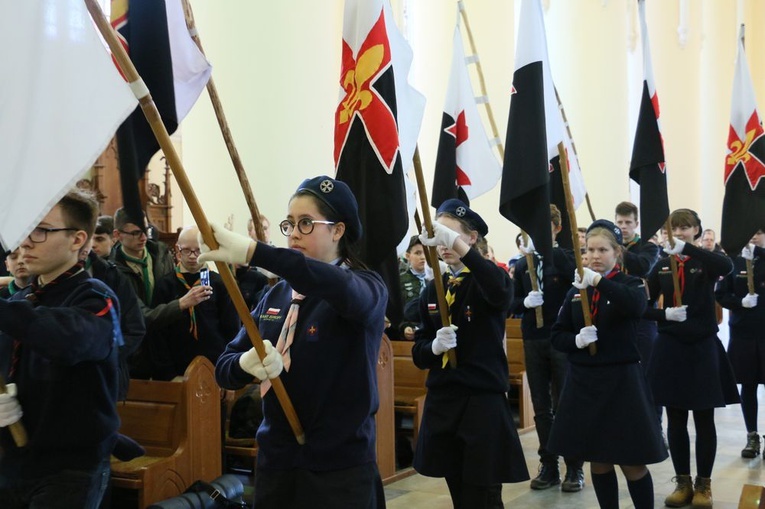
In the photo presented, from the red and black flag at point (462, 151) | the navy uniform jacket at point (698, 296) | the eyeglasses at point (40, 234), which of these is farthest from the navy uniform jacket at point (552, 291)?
the eyeglasses at point (40, 234)

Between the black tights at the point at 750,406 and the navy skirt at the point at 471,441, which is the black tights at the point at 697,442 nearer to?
the black tights at the point at 750,406

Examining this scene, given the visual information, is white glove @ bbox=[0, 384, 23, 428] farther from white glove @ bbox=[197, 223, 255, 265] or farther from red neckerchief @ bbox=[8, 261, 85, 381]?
white glove @ bbox=[197, 223, 255, 265]

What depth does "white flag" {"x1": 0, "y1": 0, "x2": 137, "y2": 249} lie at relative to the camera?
2402mm

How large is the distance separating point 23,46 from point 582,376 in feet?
11.3

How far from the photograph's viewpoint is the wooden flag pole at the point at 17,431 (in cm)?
281

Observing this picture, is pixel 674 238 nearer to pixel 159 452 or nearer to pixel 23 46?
pixel 159 452

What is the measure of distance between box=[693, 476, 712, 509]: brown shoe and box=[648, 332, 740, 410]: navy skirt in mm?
482

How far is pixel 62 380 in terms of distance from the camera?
2902mm

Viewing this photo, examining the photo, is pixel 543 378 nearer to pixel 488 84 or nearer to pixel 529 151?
pixel 529 151

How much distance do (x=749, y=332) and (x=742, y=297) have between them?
405 millimetres

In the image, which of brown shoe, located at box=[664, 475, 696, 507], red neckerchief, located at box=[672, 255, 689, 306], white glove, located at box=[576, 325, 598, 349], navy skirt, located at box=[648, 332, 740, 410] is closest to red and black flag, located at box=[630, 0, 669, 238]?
red neckerchief, located at box=[672, 255, 689, 306]

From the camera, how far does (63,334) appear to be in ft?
9.00

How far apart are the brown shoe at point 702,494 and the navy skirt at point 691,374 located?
482 millimetres

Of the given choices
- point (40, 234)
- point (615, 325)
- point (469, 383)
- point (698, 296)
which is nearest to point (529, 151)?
point (615, 325)
